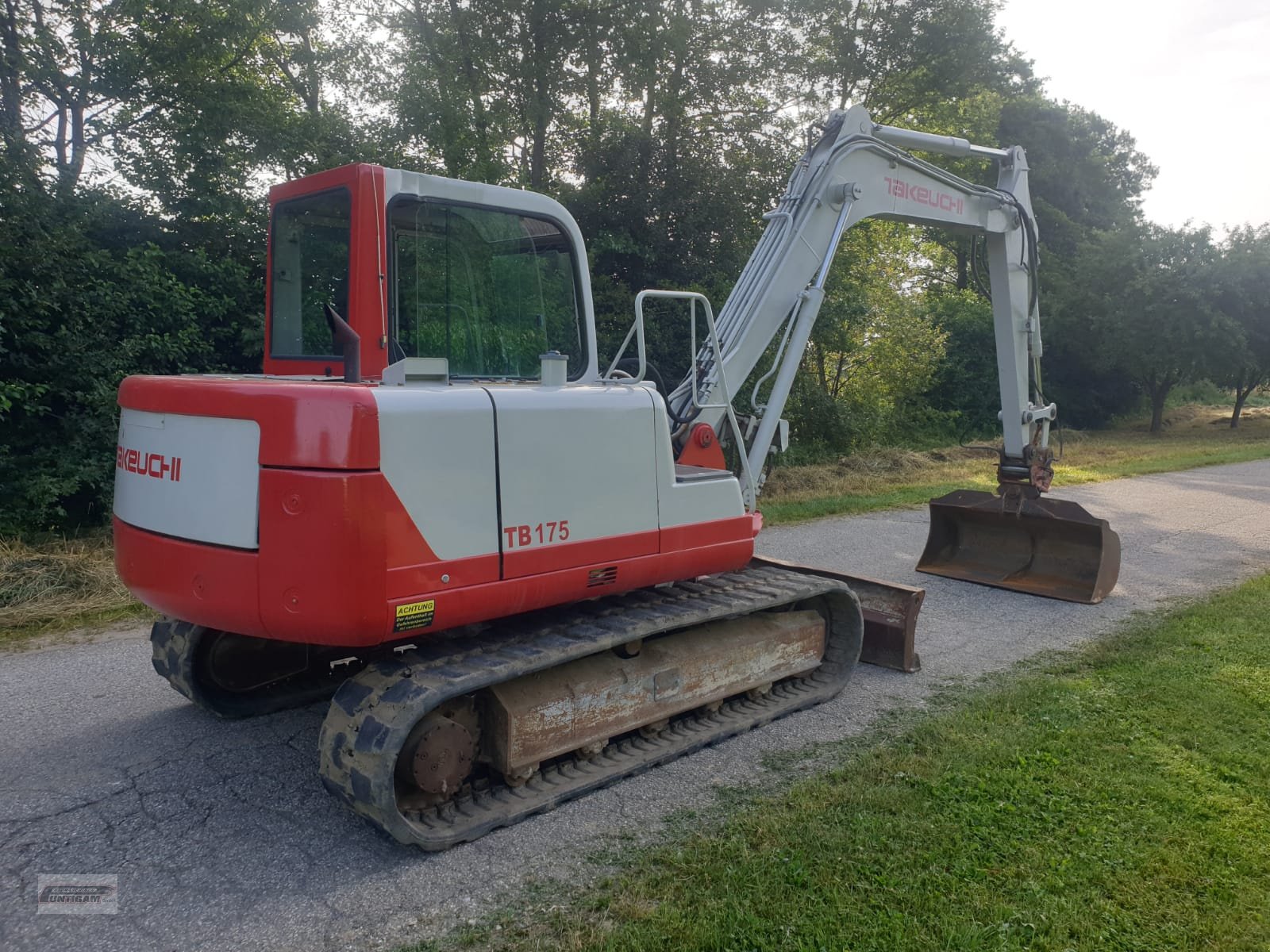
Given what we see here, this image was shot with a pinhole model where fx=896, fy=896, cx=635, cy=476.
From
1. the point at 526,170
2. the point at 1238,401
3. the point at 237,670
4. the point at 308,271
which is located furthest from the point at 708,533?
the point at 1238,401

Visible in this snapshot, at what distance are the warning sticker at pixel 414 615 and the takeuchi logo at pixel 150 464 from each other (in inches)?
41.0

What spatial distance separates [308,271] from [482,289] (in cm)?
86

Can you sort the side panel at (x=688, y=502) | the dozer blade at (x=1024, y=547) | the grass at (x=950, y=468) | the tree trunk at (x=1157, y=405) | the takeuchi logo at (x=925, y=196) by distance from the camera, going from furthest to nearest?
A: the tree trunk at (x=1157, y=405) < the grass at (x=950, y=468) < the dozer blade at (x=1024, y=547) < the takeuchi logo at (x=925, y=196) < the side panel at (x=688, y=502)

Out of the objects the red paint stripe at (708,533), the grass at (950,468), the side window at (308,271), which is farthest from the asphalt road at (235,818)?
the grass at (950,468)

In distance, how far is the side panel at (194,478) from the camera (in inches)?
128

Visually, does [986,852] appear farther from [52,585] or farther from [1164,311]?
[1164,311]

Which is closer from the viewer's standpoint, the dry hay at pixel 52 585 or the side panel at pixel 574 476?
the side panel at pixel 574 476

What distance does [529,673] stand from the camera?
3654 millimetres

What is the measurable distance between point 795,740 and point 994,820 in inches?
41.7

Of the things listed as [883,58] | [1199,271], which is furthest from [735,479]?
[1199,271]

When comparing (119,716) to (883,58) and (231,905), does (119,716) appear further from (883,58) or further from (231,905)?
(883,58)

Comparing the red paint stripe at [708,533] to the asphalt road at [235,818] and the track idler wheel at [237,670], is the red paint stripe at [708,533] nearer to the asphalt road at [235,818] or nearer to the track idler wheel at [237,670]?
the asphalt road at [235,818]

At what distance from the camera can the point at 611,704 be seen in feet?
13.4

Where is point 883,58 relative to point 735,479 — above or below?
above
